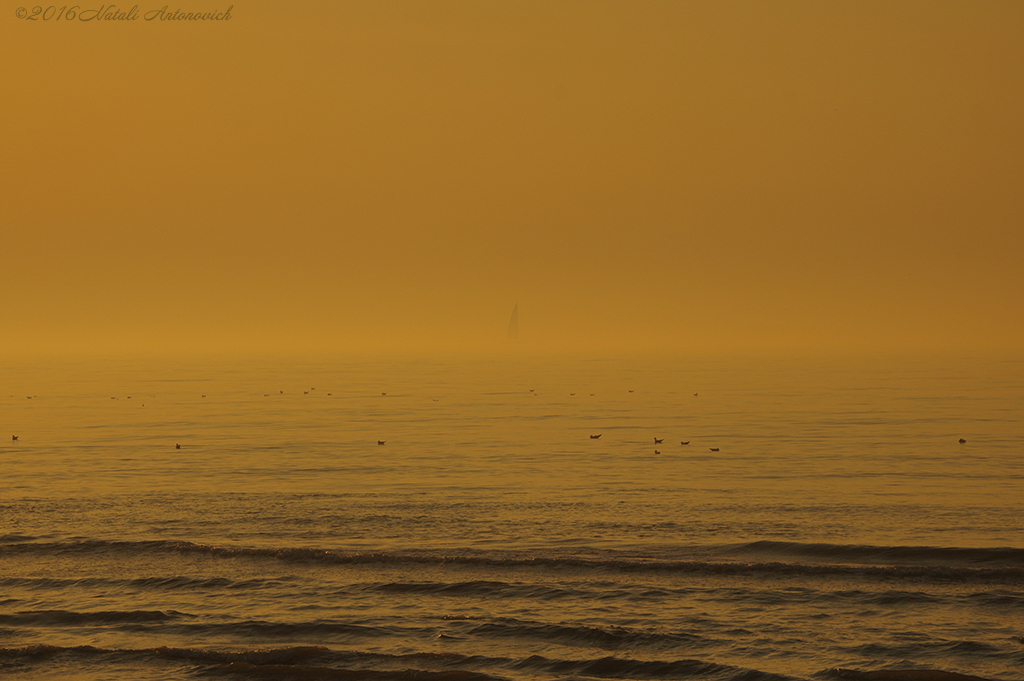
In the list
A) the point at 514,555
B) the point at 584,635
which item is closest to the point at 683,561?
the point at 514,555

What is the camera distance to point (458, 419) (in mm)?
69875

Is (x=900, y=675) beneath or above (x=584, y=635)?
beneath

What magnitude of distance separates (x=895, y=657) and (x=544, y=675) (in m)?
6.69

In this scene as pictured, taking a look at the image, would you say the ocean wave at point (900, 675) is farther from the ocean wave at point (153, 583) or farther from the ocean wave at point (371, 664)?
the ocean wave at point (153, 583)

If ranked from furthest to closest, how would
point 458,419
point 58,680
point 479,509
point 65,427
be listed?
point 458,419
point 65,427
point 479,509
point 58,680

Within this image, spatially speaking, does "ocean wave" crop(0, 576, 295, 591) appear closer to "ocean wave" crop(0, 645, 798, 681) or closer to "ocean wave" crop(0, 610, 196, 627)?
"ocean wave" crop(0, 610, 196, 627)

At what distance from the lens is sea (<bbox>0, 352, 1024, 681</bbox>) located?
17719mm

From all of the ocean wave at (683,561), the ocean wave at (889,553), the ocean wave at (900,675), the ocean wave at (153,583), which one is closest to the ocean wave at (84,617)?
the ocean wave at (153,583)

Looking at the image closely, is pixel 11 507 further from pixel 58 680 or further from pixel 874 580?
pixel 874 580

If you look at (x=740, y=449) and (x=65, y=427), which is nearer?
(x=740, y=449)

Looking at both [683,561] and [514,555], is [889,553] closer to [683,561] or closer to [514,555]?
[683,561]

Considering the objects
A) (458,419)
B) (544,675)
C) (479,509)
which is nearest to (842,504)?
(479,509)

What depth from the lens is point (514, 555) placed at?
25391 millimetres

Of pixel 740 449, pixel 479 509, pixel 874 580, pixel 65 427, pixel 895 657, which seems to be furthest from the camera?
pixel 65 427
